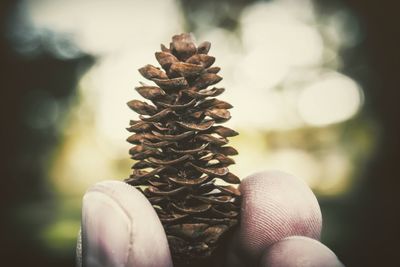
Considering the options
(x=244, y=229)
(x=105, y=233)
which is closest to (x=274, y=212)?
(x=244, y=229)

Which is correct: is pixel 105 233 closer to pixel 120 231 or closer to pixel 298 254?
pixel 120 231

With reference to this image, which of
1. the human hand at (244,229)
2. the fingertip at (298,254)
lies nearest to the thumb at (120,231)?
the human hand at (244,229)

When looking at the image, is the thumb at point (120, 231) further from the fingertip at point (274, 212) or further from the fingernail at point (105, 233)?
the fingertip at point (274, 212)

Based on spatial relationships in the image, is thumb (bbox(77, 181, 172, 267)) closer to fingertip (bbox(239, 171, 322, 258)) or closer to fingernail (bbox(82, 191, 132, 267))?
fingernail (bbox(82, 191, 132, 267))

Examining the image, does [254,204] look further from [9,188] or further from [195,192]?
[9,188]

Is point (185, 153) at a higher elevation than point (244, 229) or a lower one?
higher

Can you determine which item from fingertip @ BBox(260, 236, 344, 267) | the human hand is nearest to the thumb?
the human hand
